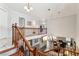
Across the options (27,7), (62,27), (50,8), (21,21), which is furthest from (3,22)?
(62,27)

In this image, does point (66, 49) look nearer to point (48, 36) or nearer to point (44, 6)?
point (48, 36)

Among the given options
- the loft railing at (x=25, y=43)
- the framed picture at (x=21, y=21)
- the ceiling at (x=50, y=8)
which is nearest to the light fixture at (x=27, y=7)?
the ceiling at (x=50, y=8)

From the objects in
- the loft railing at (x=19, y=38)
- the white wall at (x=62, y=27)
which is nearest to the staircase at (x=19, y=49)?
the loft railing at (x=19, y=38)

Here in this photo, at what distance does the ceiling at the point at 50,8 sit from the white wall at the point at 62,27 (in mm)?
78

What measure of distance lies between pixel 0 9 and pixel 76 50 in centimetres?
123

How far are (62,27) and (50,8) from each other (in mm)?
329

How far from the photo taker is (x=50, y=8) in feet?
5.97

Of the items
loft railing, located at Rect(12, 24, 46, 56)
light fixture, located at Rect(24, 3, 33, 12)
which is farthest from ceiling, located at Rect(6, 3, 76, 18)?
loft railing, located at Rect(12, 24, 46, 56)

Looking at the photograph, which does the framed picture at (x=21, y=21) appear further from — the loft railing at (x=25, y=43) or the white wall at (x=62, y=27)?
the white wall at (x=62, y=27)

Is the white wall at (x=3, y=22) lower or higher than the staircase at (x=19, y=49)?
higher

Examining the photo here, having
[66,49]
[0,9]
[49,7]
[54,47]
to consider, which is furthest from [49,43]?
[0,9]

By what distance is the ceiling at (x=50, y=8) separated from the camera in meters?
1.79

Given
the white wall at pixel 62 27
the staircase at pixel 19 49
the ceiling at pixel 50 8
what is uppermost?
the ceiling at pixel 50 8

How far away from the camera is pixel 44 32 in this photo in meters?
1.81
